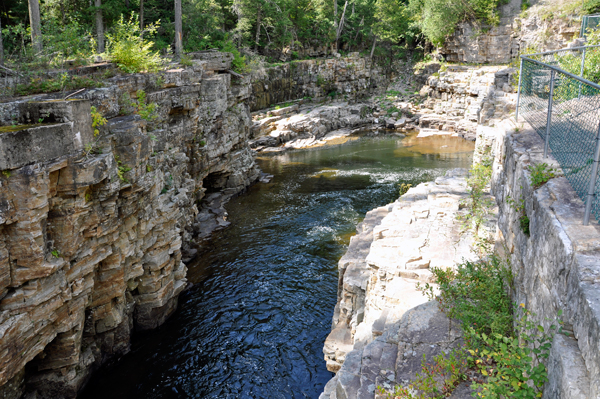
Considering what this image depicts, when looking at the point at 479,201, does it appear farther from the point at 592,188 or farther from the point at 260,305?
the point at 592,188

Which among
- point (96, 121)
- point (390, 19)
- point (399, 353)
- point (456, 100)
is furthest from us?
point (390, 19)

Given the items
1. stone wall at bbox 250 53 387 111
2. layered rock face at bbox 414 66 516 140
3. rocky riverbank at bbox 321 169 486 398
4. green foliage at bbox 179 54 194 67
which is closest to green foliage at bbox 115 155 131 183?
rocky riverbank at bbox 321 169 486 398

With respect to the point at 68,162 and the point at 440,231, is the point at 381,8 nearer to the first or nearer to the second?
the point at 440,231

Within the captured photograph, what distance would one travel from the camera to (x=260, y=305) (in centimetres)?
1530

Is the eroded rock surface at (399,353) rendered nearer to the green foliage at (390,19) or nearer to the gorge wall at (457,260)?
the gorge wall at (457,260)

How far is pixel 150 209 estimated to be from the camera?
13.5 m

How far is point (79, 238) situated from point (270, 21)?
125 feet

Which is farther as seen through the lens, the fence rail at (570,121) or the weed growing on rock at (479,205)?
the weed growing on rock at (479,205)

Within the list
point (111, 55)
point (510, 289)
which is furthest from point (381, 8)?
point (510, 289)

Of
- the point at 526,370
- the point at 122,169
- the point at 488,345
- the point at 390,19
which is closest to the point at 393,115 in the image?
the point at 390,19

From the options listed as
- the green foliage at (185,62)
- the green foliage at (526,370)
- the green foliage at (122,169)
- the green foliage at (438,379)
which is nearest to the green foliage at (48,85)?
the green foliage at (122,169)

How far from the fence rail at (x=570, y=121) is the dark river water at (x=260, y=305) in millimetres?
8333

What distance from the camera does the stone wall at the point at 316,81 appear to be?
143 feet

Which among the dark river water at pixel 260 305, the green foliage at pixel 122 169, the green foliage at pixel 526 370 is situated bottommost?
the dark river water at pixel 260 305
